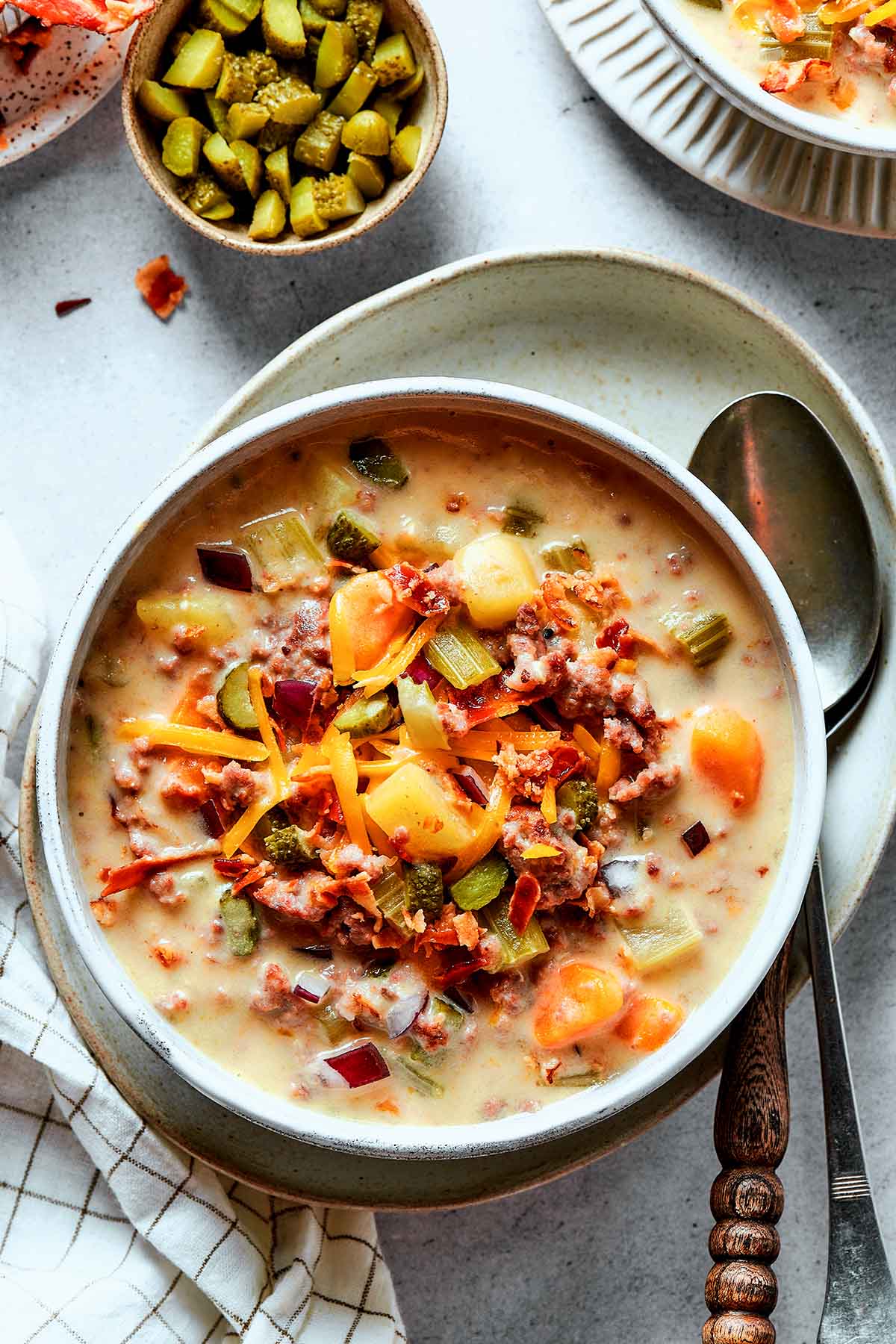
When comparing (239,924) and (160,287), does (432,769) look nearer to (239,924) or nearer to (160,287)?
(239,924)

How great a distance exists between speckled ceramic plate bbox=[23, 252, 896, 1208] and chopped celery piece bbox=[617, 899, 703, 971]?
415 mm

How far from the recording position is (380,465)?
2.52 metres

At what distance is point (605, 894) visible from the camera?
2.46 meters

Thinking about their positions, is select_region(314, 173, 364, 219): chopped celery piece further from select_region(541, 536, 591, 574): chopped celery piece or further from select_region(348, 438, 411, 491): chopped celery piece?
select_region(541, 536, 591, 574): chopped celery piece

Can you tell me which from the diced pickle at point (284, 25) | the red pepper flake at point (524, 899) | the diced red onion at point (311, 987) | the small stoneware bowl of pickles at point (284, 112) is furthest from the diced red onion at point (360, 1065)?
the diced pickle at point (284, 25)

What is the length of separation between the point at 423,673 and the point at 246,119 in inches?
55.0

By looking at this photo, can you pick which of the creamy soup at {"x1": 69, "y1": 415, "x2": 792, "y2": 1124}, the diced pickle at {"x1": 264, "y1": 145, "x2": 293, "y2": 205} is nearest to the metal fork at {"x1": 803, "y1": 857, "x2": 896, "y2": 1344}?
the creamy soup at {"x1": 69, "y1": 415, "x2": 792, "y2": 1124}

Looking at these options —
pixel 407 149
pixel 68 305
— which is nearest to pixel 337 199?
pixel 407 149

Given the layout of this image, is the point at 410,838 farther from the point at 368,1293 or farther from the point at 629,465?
the point at 368,1293

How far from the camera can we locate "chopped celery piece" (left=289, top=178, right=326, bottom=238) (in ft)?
9.80

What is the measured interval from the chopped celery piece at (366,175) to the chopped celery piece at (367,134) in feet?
0.07

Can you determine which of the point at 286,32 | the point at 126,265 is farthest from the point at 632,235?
the point at 126,265

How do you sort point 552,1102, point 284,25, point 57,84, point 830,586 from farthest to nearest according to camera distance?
point 57,84 < point 284,25 < point 830,586 < point 552,1102

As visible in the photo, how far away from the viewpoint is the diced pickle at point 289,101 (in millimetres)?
2990
